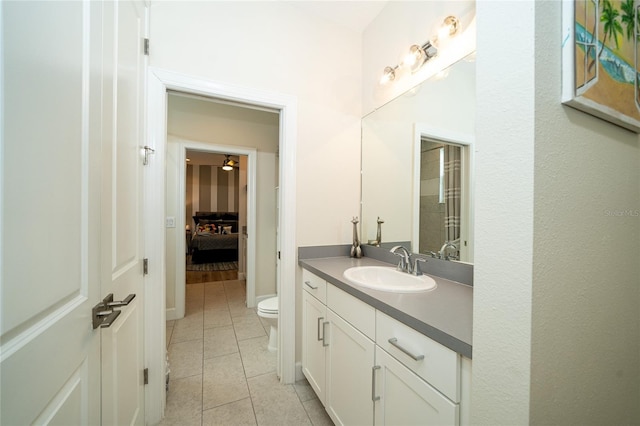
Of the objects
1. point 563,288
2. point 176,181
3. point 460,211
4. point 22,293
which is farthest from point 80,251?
point 176,181

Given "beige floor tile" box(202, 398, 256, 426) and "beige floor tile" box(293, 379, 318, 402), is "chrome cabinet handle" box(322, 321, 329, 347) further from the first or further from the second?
"beige floor tile" box(202, 398, 256, 426)

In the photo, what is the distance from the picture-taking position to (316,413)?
4.72ft

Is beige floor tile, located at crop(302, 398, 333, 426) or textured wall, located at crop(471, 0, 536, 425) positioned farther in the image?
beige floor tile, located at crop(302, 398, 333, 426)

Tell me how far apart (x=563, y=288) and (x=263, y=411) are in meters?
1.63

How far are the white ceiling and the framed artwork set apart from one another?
58.0 inches

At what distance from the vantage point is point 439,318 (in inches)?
30.9

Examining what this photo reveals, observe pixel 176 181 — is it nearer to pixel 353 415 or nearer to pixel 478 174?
pixel 353 415

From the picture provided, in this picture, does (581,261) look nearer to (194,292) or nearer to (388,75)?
(388,75)

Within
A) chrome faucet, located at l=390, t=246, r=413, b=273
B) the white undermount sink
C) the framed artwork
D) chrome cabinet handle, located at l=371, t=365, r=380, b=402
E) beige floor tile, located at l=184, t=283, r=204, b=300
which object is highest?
the framed artwork

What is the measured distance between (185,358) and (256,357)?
57 cm

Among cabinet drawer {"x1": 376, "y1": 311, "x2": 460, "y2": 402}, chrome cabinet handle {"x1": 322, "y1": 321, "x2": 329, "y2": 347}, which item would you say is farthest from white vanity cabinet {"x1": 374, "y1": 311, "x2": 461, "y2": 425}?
chrome cabinet handle {"x1": 322, "y1": 321, "x2": 329, "y2": 347}

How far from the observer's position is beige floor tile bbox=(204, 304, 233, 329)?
2.57 m

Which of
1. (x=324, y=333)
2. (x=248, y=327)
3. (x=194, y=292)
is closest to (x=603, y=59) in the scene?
(x=324, y=333)

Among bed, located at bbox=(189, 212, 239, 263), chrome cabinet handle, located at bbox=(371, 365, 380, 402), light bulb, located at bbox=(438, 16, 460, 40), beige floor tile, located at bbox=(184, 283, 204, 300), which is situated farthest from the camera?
bed, located at bbox=(189, 212, 239, 263)
